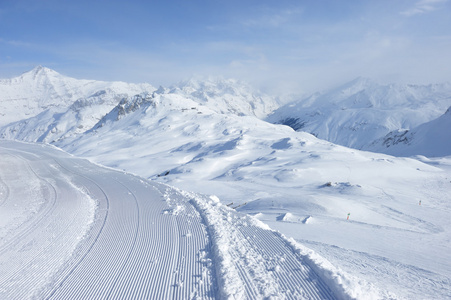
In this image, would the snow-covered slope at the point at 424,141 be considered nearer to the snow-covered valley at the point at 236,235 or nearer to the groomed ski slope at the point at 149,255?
the snow-covered valley at the point at 236,235

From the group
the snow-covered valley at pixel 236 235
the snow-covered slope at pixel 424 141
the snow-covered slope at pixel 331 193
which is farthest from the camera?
the snow-covered slope at pixel 424 141

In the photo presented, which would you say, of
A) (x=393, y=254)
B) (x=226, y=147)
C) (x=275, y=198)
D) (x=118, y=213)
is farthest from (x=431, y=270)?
(x=226, y=147)

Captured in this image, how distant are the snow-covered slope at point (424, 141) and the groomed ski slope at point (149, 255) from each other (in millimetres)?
118105

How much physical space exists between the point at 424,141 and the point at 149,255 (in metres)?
140

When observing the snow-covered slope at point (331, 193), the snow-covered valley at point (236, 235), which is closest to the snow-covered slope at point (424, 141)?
the snow-covered slope at point (331, 193)

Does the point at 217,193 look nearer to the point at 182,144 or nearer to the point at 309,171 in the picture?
the point at 309,171

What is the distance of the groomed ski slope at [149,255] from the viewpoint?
6.64 m

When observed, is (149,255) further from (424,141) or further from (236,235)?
(424,141)

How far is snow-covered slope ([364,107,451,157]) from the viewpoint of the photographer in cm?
10562

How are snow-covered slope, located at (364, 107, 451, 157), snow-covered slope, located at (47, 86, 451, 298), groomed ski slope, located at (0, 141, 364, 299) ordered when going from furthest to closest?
snow-covered slope, located at (364, 107, 451, 157), snow-covered slope, located at (47, 86, 451, 298), groomed ski slope, located at (0, 141, 364, 299)

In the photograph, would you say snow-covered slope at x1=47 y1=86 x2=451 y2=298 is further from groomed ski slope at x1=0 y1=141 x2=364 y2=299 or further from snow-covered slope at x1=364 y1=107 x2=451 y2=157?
snow-covered slope at x1=364 y1=107 x2=451 y2=157

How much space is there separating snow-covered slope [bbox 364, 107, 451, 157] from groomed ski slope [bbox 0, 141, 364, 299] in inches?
4650

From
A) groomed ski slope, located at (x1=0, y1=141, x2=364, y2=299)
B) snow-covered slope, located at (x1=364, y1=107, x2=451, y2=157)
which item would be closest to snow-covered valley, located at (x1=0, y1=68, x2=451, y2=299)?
groomed ski slope, located at (x1=0, y1=141, x2=364, y2=299)

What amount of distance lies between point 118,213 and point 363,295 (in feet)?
35.7
